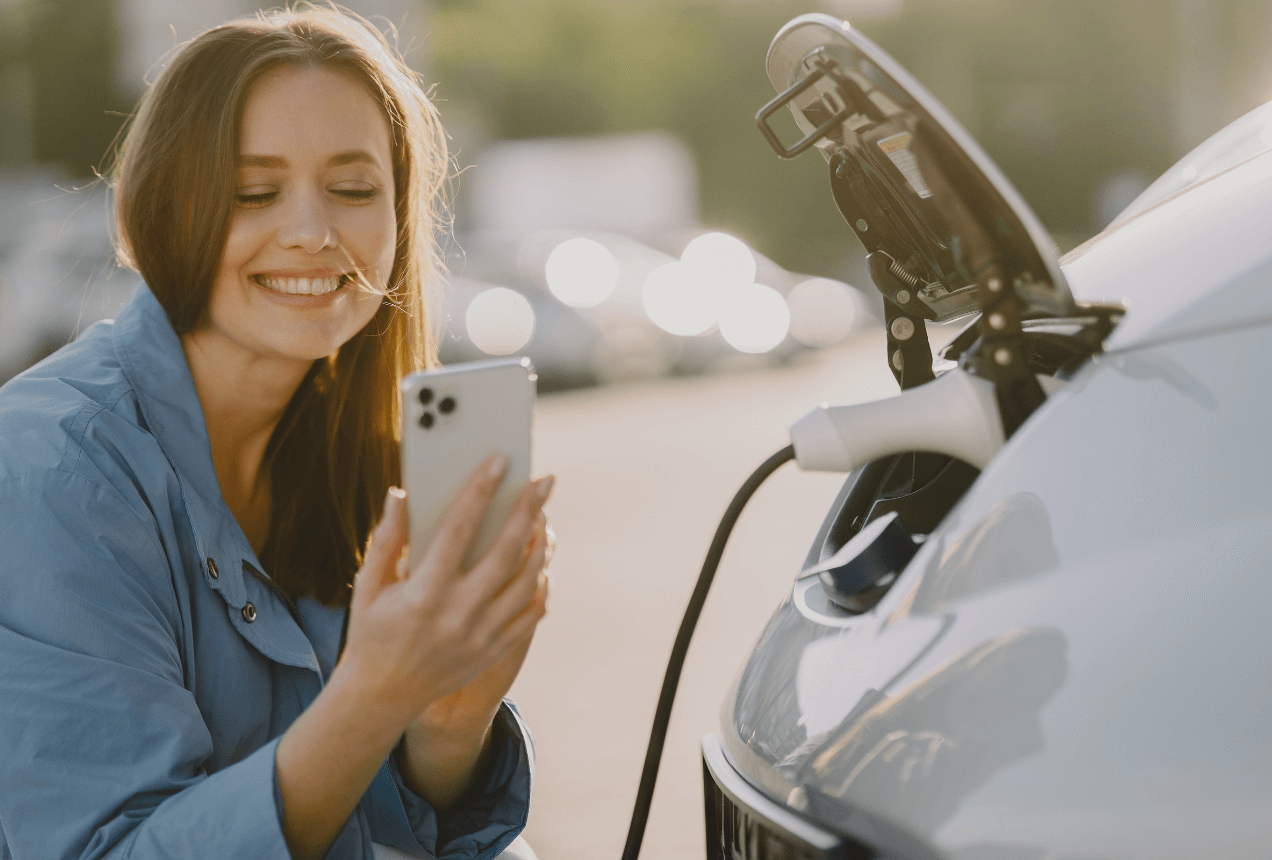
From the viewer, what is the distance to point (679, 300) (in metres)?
13.8

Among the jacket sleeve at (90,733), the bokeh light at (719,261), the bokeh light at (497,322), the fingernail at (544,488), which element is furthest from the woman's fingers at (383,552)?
the bokeh light at (719,261)

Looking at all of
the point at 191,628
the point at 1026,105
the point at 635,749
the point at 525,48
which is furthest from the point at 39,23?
the point at 191,628

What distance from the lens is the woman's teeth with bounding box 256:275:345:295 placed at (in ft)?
6.06

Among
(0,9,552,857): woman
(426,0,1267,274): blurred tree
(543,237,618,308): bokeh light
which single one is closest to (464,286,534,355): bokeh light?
(543,237,618,308): bokeh light

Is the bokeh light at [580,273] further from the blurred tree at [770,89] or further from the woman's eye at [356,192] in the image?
the blurred tree at [770,89]

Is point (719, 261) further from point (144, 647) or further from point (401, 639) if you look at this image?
point (401, 639)

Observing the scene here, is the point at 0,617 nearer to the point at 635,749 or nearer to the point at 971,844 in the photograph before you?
the point at 971,844

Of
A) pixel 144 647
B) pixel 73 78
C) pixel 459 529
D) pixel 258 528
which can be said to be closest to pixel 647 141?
pixel 73 78

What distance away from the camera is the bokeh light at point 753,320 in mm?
13914

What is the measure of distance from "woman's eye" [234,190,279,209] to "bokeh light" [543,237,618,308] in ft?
36.8

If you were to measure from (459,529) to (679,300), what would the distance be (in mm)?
12670

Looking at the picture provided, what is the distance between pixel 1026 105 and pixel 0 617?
34084mm

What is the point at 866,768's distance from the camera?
1162mm

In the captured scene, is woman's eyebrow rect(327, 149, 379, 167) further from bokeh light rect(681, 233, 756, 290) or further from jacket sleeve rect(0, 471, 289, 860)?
bokeh light rect(681, 233, 756, 290)
